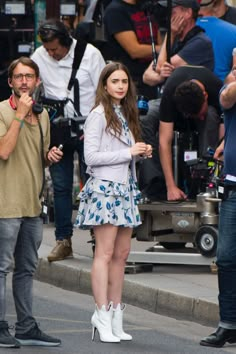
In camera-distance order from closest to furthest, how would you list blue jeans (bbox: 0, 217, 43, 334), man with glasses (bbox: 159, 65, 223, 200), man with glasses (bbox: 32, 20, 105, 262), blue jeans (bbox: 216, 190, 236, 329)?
blue jeans (bbox: 0, 217, 43, 334)
blue jeans (bbox: 216, 190, 236, 329)
man with glasses (bbox: 159, 65, 223, 200)
man with glasses (bbox: 32, 20, 105, 262)

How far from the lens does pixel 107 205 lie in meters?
8.61

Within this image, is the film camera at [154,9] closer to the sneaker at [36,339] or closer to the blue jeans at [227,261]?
the blue jeans at [227,261]

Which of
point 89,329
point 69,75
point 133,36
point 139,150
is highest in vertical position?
point 133,36

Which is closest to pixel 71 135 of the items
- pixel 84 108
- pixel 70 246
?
pixel 84 108

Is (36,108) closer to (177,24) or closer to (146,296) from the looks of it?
(146,296)

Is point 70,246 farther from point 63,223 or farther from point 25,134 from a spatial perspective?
point 25,134

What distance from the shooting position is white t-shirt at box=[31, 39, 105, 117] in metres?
11.6

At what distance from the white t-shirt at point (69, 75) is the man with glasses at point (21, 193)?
308cm

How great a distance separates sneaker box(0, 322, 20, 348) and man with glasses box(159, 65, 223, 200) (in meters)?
3.02

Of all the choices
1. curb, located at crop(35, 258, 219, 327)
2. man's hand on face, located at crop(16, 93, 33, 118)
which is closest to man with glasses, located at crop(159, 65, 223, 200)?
curb, located at crop(35, 258, 219, 327)

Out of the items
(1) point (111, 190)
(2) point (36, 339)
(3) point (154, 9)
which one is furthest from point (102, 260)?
(3) point (154, 9)

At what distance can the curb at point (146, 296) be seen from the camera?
31.4ft

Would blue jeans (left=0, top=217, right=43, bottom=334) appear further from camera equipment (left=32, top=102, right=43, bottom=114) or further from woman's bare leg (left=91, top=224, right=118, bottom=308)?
camera equipment (left=32, top=102, right=43, bottom=114)

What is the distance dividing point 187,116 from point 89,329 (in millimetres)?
2429
